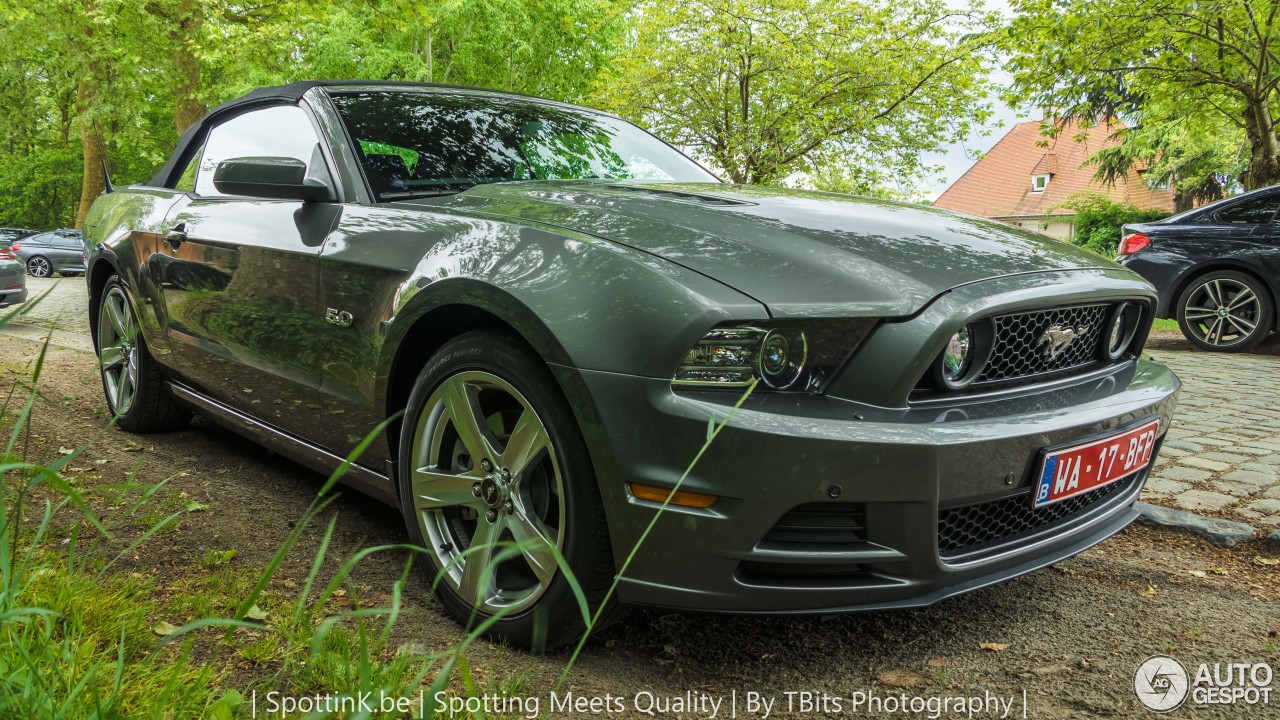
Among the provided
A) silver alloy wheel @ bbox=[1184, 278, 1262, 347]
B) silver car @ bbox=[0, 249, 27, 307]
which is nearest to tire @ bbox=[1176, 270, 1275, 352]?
silver alloy wheel @ bbox=[1184, 278, 1262, 347]

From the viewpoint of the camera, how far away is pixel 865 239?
2277 mm

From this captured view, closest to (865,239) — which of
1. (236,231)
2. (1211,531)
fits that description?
(1211,531)

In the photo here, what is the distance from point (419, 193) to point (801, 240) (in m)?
1.28

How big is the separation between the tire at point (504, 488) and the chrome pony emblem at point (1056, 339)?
1.15 meters

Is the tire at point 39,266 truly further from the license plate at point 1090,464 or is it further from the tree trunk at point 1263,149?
the license plate at point 1090,464

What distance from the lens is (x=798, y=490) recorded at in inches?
71.8

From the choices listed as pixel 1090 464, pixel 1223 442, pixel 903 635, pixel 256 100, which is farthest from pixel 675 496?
pixel 1223 442

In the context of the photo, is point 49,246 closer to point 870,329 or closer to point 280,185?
point 280,185

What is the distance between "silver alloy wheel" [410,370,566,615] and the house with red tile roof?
38.4 m

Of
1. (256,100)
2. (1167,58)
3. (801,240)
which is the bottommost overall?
(801,240)

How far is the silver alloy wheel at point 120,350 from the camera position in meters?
4.27

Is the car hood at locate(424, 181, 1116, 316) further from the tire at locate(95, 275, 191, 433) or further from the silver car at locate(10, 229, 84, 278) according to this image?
the silver car at locate(10, 229, 84, 278)

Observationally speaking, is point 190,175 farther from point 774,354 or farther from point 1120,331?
point 1120,331

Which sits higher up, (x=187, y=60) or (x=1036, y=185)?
(x=187, y=60)
